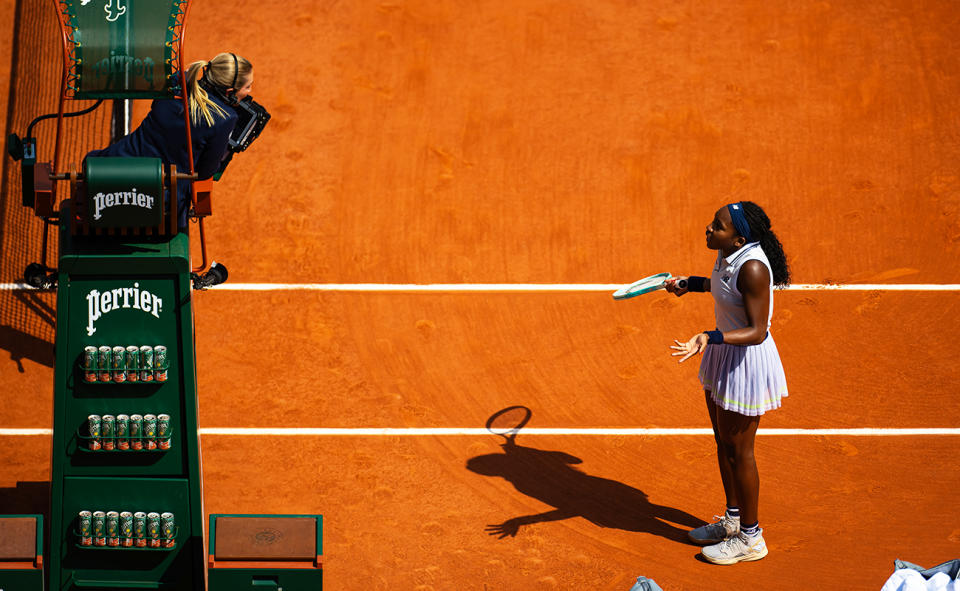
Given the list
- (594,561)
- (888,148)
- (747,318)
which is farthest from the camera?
(888,148)

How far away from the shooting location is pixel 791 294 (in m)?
11.5

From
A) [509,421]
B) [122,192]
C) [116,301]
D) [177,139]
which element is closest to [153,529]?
[116,301]

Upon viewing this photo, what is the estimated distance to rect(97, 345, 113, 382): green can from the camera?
723 centimetres

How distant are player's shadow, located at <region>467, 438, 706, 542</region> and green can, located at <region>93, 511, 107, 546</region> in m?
2.94

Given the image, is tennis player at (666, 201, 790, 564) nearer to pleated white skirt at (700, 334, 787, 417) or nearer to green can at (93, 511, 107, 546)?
pleated white skirt at (700, 334, 787, 417)

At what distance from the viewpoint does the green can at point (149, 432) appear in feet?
24.0

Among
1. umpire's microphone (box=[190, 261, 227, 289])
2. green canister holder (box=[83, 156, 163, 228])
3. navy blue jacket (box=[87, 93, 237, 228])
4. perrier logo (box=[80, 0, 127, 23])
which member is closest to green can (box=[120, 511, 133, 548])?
umpire's microphone (box=[190, 261, 227, 289])

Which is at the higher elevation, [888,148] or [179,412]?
[888,148]

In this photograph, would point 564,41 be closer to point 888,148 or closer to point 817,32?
point 817,32

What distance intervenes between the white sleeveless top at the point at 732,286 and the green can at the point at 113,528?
14.2 feet

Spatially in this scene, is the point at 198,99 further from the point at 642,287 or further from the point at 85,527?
the point at 642,287

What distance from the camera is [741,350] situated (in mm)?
7953

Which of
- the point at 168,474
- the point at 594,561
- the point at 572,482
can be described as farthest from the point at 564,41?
the point at 168,474

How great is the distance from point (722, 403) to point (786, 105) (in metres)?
5.98
